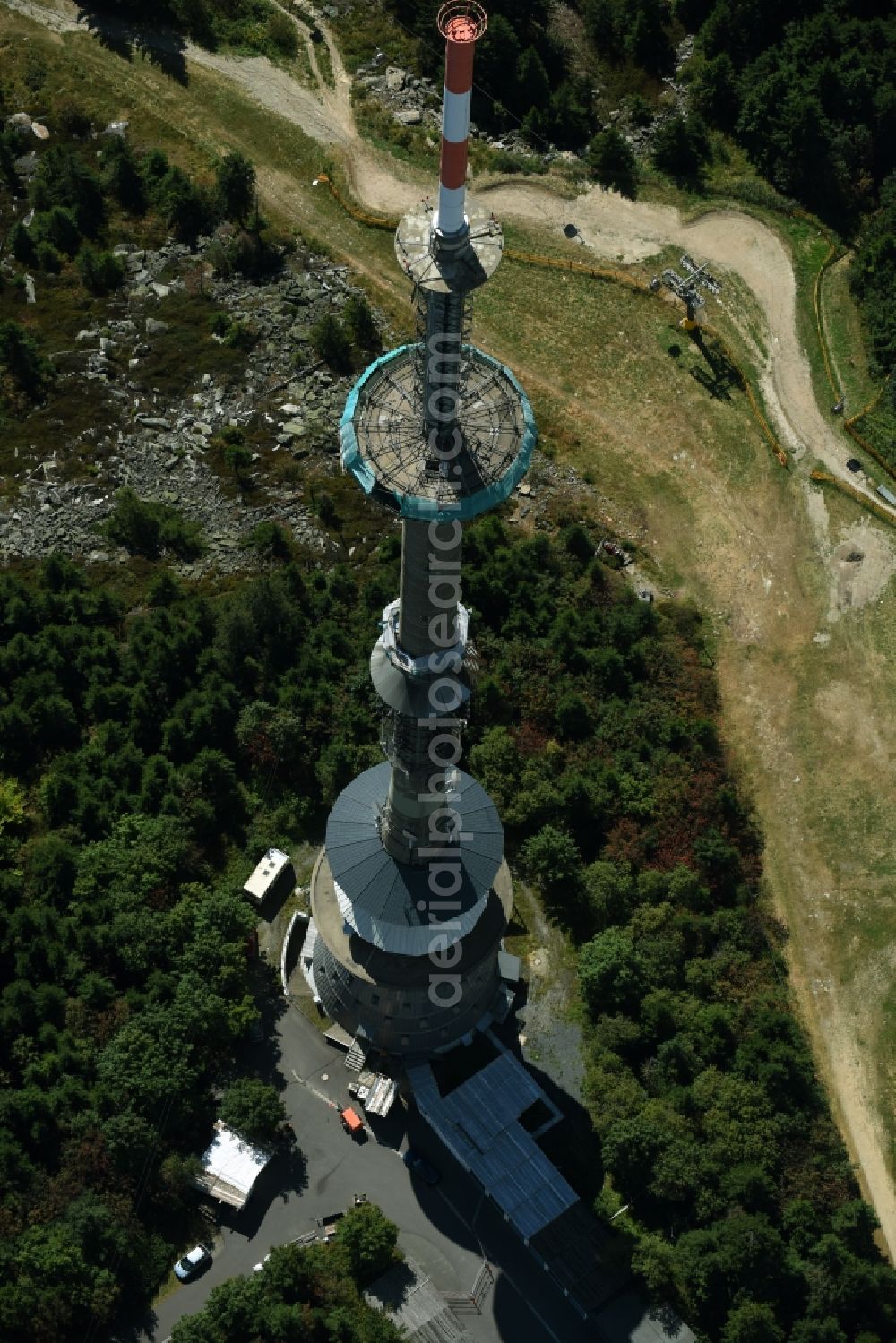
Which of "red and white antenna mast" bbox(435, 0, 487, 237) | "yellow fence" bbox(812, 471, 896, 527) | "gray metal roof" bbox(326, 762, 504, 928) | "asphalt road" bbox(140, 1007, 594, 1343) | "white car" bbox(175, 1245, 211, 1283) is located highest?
"red and white antenna mast" bbox(435, 0, 487, 237)

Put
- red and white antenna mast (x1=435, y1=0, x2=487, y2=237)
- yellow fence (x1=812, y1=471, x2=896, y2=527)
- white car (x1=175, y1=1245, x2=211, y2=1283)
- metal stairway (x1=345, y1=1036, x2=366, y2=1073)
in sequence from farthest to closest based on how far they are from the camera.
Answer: yellow fence (x1=812, y1=471, x2=896, y2=527) → metal stairway (x1=345, y1=1036, x2=366, y2=1073) → white car (x1=175, y1=1245, x2=211, y2=1283) → red and white antenna mast (x1=435, y1=0, x2=487, y2=237)

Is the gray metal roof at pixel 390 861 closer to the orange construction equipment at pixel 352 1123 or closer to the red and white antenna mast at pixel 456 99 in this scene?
the orange construction equipment at pixel 352 1123

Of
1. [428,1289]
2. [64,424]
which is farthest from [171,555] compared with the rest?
[428,1289]

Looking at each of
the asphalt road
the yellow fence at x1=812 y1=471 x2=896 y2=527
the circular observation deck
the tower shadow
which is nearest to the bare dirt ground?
the yellow fence at x1=812 y1=471 x2=896 y2=527

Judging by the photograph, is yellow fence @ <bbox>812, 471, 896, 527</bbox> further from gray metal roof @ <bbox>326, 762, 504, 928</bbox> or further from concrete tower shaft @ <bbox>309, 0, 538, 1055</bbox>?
gray metal roof @ <bbox>326, 762, 504, 928</bbox>

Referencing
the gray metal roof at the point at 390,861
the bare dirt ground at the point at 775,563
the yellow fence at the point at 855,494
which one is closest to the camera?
the gray metal roof at the point at 390,861

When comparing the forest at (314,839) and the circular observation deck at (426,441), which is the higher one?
the circular observation deck at (426,441)

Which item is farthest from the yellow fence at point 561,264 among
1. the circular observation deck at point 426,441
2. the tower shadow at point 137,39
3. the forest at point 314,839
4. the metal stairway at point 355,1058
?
the metal stairway at point 355,1058
